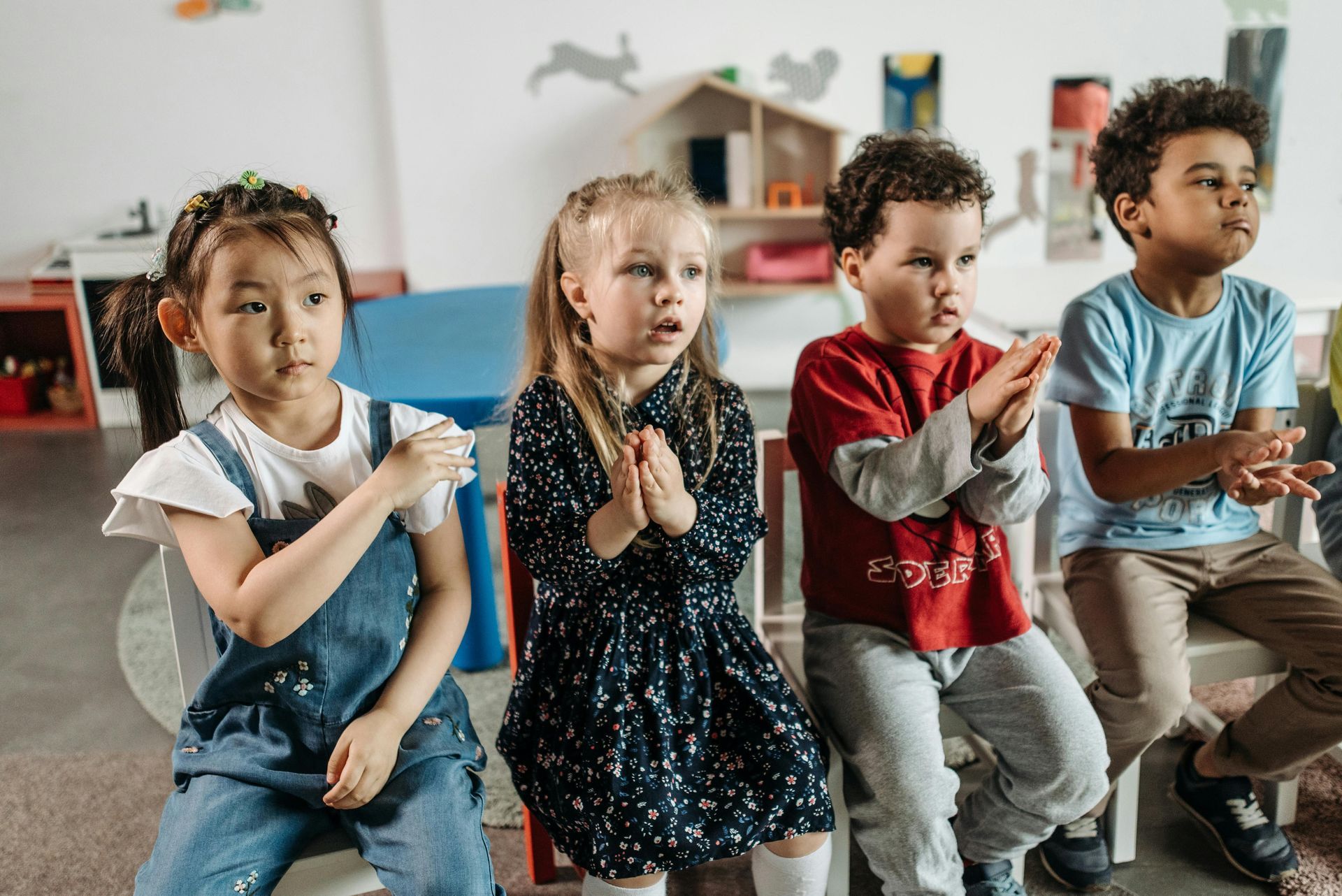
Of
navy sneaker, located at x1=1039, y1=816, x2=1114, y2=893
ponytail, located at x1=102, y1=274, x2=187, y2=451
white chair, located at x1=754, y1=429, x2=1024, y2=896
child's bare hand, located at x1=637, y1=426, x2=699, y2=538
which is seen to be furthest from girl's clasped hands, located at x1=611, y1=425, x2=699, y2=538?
A: navy sneaker, located at x1=1039, y1=816, x2=1114, y2=893

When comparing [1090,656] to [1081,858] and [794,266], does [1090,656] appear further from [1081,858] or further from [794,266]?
[794,266]

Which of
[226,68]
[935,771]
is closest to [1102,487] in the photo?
[935,771]

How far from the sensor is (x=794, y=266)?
3.60 m

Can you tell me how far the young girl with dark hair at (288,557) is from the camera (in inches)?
40.3

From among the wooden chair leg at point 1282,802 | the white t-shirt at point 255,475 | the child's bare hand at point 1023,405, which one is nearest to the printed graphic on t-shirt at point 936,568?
the child's bare hand at point 1023,405

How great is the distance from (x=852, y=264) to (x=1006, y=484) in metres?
0.32

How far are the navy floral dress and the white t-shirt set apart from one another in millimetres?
106

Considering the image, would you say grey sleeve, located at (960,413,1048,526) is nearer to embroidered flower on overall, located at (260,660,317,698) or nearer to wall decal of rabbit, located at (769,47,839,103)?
embroidered flower on overall, located at (260,660,317,698)

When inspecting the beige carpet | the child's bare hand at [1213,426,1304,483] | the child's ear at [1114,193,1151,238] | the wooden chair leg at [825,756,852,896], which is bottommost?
the beige carpet

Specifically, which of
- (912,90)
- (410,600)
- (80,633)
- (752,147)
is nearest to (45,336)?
(80,633)

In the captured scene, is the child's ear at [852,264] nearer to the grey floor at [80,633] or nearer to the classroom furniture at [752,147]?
the grey floor at [80,633]

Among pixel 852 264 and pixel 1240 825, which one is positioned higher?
pixel 852 264

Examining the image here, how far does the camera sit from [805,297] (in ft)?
12.5

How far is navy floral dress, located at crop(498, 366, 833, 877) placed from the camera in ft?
3.59
